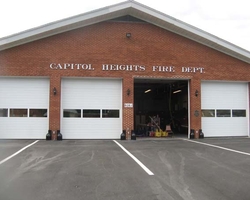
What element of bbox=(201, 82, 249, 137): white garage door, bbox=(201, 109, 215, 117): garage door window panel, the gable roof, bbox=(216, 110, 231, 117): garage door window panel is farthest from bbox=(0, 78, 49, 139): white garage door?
bbox=(216, 110, 231, 117): garage door window panel

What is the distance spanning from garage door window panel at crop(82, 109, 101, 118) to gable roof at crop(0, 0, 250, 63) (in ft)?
16.1

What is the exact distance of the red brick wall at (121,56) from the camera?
15.2m

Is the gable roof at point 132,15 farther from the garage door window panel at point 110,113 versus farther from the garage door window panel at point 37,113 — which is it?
the garage door window panel at point 110,113

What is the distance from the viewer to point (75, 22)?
15.1m

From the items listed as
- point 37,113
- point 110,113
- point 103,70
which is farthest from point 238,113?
point 37,113

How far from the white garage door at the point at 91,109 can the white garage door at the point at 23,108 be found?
45.8 inches

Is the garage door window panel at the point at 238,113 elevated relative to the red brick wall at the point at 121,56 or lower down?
lower down

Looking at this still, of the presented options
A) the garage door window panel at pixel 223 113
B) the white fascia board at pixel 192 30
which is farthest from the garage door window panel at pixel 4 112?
the garage door window panel at pixel 223 113

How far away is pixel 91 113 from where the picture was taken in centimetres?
1580

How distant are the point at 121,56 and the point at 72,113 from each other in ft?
14.6

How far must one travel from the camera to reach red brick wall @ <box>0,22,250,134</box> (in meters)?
15.2

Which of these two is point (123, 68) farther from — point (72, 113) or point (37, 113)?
point (37, 113)

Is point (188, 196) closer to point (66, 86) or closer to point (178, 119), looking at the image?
point (66, 86)

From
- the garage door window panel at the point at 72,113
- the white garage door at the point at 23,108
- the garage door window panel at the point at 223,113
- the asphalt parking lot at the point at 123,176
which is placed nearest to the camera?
the asphalt parking lot at the point at 123,176
